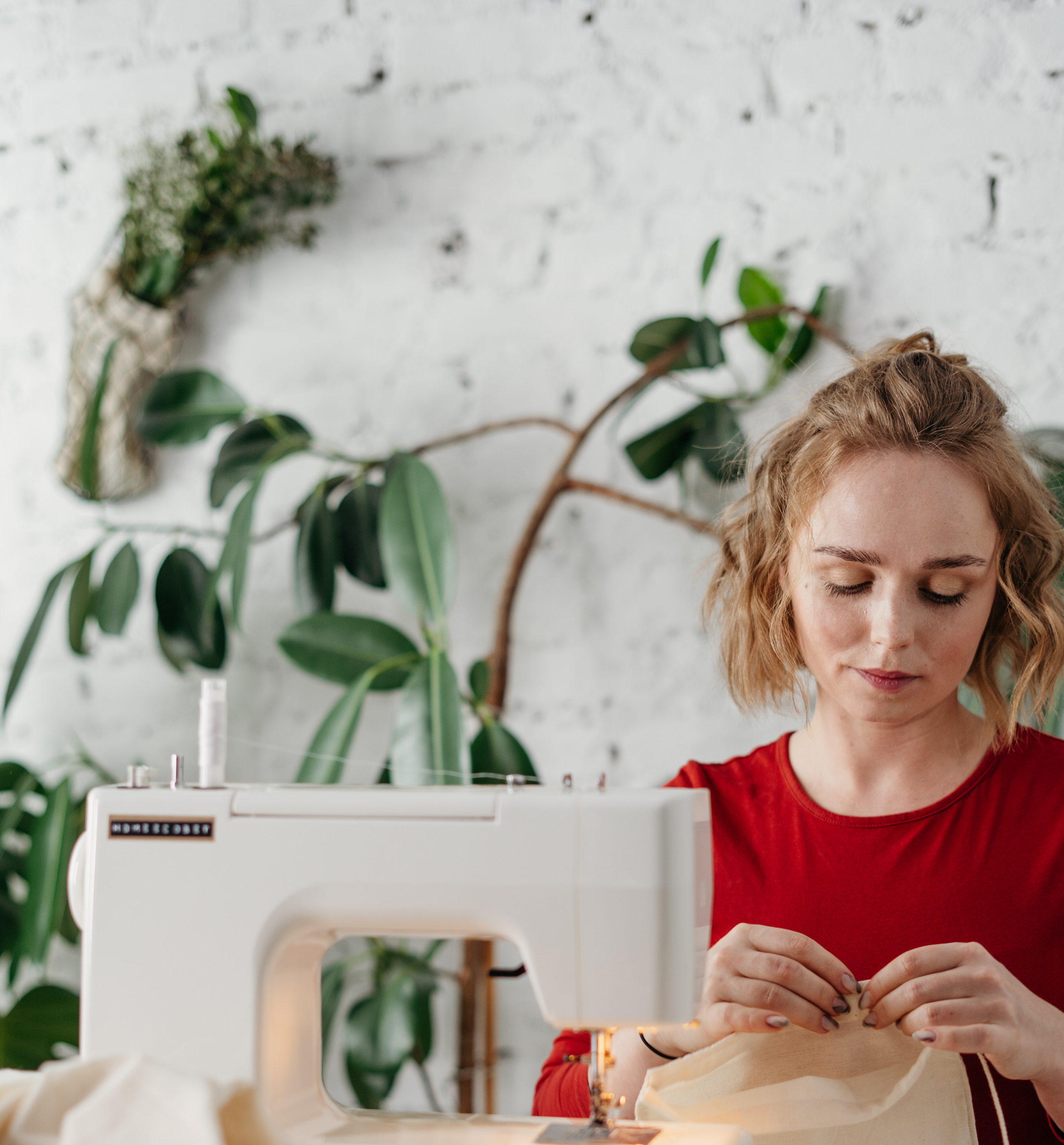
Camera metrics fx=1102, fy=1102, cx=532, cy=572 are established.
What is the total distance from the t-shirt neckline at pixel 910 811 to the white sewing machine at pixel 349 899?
1.12 ft

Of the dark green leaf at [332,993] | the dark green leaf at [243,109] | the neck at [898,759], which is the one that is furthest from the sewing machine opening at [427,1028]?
the dark green leaf at [243,109]

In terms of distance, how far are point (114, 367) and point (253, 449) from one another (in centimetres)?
32

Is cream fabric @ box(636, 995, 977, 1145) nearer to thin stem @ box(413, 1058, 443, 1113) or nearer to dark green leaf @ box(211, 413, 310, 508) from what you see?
thin stem @ box(413, 1058, 443, 1113)

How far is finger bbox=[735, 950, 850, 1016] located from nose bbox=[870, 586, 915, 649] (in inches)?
11.5

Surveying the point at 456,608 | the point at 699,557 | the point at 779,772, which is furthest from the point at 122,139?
the point at 779,772

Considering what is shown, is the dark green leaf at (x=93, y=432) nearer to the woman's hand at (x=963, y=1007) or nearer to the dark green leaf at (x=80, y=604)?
the dark green leaf at (x=80, y=604)

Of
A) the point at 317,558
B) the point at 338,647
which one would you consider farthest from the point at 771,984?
the point at 317,558

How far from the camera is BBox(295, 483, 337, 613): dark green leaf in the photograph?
1.59 meters

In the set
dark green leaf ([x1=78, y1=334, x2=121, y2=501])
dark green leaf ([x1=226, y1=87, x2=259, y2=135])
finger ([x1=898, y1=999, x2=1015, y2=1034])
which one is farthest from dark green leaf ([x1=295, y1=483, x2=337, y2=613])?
finger ([x1=898, y1=999, x2=1015, y2=1034])

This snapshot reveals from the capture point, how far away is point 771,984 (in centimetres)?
82

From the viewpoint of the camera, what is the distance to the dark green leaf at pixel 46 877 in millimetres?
1527

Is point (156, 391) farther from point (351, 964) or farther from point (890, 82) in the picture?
point (890, 82)

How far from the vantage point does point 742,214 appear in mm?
1691

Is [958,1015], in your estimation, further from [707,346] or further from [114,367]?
[114,367]
